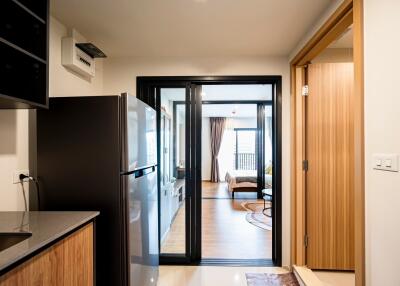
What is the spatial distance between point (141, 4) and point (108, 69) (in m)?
1.25

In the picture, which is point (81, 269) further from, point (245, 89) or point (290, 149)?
point (245, 89)

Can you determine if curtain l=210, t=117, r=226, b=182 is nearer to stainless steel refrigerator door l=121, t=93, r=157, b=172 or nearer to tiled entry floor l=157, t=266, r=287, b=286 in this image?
tiled entry floor l=157, t=266, r=287, b=286

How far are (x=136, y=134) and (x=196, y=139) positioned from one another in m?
1.16

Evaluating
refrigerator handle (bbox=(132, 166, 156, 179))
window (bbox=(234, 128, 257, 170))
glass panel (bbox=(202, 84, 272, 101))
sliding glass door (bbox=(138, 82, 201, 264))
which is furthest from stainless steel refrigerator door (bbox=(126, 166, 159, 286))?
window (bbox=(234, 128, 257, 170))

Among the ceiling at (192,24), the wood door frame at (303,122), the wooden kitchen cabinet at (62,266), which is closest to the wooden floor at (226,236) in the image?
the wood door frame at (303,122)

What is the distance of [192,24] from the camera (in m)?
2.10

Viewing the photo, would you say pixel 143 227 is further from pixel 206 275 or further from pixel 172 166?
pixel 172 166

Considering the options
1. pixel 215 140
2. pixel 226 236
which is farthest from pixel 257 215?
pixel 215 140

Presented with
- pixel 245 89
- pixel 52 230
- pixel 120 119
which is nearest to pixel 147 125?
pixel 120 119

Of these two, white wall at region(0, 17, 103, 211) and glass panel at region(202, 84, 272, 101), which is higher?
glass panel at region(202, 84, 272, 101)

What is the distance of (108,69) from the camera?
289 cm

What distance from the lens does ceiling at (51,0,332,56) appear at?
1.83 m

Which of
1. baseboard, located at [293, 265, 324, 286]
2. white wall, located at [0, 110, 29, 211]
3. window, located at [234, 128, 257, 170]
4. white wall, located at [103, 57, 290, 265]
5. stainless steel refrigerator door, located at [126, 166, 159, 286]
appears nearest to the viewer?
white wall, located at [0, 110, 29, 211]

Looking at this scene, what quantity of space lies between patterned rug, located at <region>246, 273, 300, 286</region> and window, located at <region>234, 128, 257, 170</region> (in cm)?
470
